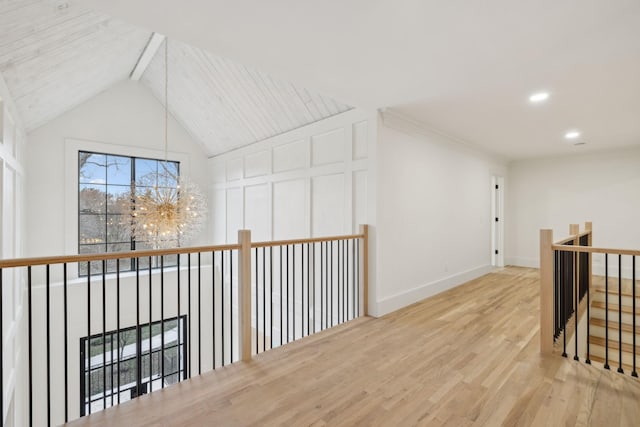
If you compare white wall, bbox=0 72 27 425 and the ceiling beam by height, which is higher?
the ceiling beam

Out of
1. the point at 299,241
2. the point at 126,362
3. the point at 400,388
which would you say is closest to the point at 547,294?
the point at 400,388

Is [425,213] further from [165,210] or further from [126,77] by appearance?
[126,77]

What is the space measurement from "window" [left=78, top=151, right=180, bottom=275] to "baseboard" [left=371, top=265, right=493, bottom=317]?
4.16 metres

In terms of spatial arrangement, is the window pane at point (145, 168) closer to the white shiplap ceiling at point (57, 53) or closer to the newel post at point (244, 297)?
the white shiplap ceiling at point (57, 53)

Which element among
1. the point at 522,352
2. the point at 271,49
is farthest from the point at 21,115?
the point at 522,352

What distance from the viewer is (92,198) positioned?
569cm

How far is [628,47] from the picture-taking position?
232 centimetres

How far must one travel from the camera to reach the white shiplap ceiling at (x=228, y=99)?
4.33 meters

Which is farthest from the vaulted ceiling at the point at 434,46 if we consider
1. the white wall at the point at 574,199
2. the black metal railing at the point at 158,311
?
the white wall at the point at 574,199

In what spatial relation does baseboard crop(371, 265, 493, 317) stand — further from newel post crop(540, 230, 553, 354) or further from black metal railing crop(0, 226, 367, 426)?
newel post crop(540, 230, 553, 354)

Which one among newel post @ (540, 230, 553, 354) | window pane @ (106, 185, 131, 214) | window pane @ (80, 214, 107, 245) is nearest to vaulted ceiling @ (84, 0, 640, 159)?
newel post @ (540, 230, 553, 354)

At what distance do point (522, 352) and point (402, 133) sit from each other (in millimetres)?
2709

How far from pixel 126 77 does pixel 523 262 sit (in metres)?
8.80

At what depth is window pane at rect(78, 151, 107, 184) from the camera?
221 inches
